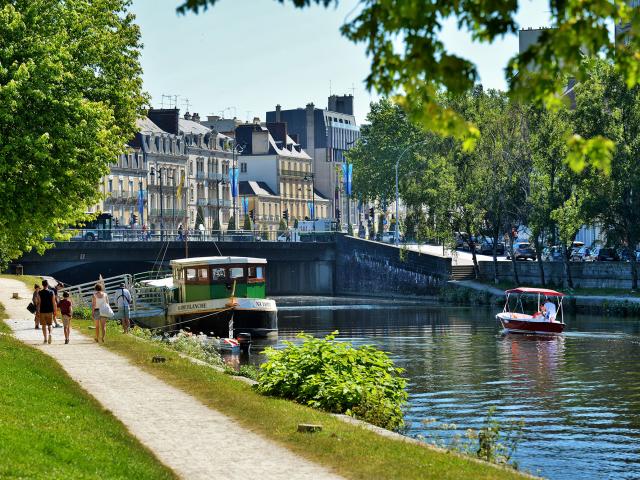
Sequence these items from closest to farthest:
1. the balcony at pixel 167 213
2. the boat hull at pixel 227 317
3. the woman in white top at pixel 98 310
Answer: the woman in white top at pixel 98 310 → the boat hull at pixel 227 317 → the balcony at pixel 167 213

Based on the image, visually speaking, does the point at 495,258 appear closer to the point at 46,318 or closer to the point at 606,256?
the point at 606,256

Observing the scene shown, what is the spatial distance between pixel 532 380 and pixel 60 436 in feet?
89.3

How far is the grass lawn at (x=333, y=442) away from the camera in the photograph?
18672mm

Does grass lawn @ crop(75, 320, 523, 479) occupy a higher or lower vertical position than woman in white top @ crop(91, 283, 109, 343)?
lower

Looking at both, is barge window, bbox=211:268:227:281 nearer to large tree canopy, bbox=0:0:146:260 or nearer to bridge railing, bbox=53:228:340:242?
large tree canopy, bbox=0:0:146:260

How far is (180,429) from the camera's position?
75.7 feet

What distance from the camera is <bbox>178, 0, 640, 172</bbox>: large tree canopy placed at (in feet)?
37.1

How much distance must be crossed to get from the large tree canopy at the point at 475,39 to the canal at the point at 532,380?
595 inches

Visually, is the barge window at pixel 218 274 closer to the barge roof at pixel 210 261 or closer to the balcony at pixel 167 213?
the barge roof at pixel 210 261

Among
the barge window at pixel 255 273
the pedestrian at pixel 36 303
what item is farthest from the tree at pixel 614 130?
the pedestrian at pixel 36 303

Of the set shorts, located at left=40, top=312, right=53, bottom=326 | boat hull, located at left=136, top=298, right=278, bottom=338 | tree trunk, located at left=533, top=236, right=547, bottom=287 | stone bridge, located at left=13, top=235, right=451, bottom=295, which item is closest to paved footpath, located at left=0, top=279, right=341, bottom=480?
shorts, located at left=40, top=312, right=53, bottom=326

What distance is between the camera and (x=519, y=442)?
3028 cm

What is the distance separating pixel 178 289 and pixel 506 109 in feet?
143

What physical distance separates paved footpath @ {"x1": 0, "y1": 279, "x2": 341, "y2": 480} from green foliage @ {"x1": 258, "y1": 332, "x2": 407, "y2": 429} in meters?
1.86
